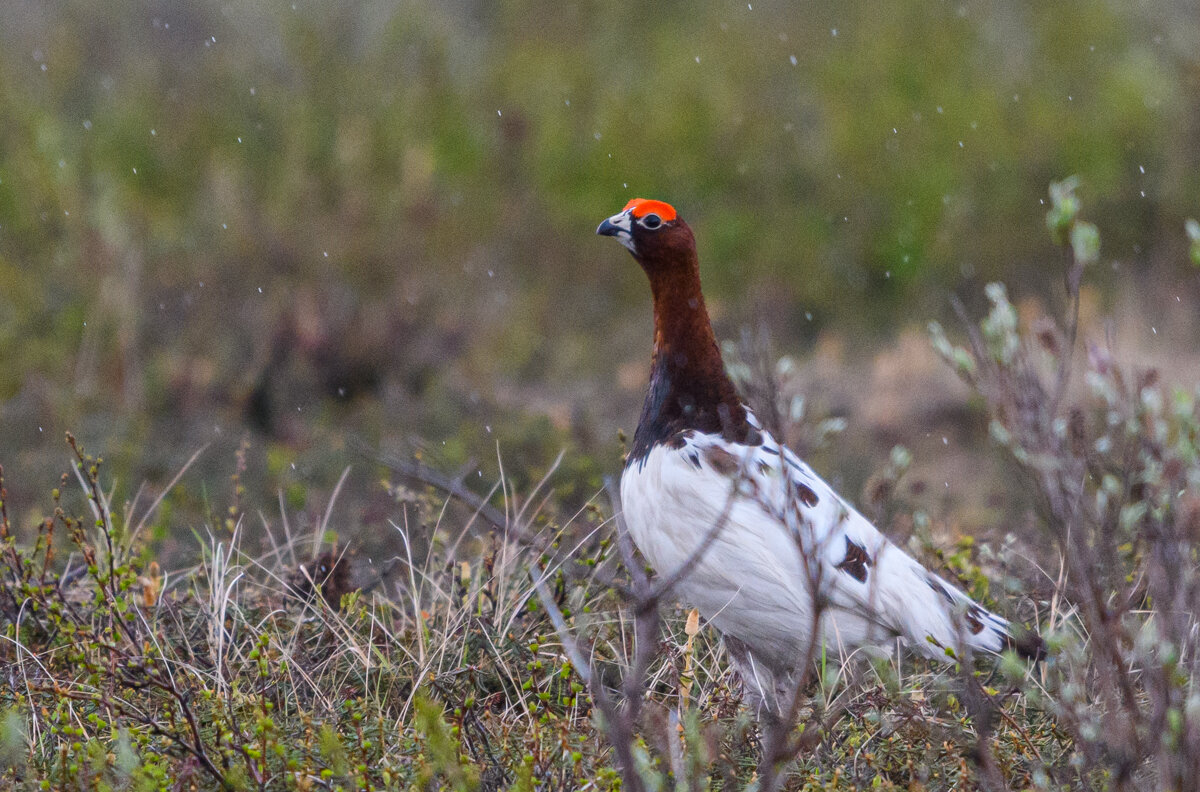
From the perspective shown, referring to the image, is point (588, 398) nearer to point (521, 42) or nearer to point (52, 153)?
point (52, 153)

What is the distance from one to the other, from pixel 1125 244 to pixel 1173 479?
8426 mm

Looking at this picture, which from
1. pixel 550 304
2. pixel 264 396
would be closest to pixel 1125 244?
pixel 550 304

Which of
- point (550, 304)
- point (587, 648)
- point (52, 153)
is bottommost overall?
point (550, 304)

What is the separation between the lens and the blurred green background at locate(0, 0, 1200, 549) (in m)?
6.59

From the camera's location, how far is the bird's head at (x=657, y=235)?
308cm

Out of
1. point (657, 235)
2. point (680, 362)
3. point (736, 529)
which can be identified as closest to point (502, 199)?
point (657, 235)

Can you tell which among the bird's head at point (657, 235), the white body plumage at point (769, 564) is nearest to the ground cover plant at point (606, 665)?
the white body plumage at point (769, 564)

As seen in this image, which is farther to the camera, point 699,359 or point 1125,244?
point 1125,244

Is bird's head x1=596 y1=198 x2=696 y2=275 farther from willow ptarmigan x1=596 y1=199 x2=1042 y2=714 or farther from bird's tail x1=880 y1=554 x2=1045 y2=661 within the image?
bird's tail x1=880 y1=554 x2=1045 y2=661

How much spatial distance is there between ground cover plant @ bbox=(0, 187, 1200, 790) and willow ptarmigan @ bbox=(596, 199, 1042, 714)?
89mm

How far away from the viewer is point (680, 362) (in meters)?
3.02

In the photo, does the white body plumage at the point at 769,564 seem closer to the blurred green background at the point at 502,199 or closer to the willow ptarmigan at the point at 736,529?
the willow ptarmigan at the point at 736,529

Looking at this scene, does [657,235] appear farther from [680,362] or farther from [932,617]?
[932,617]

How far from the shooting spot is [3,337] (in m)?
6.64
